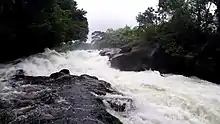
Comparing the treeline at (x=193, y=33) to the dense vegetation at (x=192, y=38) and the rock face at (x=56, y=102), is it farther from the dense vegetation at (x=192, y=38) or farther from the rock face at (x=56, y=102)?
the rock face at (x=56, y=102)

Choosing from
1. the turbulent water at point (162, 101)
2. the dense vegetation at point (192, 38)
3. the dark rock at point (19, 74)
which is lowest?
the turbulent water at point (162, 101)

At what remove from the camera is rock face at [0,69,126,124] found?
24.8 feet

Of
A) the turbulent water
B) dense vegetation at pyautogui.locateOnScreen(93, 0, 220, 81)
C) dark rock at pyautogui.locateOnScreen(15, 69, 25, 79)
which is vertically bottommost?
the turbulent water

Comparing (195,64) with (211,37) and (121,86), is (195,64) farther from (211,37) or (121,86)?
(121,86)

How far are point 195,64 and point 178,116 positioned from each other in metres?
9.07

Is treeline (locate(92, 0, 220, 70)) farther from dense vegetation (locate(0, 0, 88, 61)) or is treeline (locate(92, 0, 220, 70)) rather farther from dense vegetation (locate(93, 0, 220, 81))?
dense vegetation (locate(0, 0, 88, 61))

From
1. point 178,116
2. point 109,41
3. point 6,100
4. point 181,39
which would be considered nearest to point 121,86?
point 178,116

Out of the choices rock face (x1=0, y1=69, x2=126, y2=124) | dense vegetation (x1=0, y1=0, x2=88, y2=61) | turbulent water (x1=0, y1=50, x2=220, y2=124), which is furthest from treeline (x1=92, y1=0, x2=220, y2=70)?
rock face (x1=0, y1=69, x2=126, y2=124)

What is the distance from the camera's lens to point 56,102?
868 cm

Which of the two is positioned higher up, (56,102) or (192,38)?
(192,38)

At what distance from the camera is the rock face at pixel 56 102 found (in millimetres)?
7555

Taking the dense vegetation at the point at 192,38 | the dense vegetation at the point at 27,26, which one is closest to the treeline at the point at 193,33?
the dense vegetation at the point at 192,38

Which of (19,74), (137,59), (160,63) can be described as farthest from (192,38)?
(19,74)

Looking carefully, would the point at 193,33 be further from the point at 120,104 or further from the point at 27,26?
the point at 120,104
